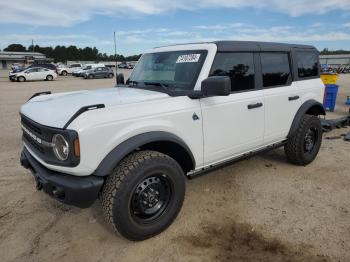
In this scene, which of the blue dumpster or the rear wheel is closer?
the blue dumpster

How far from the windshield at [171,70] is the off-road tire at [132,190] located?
956 mm

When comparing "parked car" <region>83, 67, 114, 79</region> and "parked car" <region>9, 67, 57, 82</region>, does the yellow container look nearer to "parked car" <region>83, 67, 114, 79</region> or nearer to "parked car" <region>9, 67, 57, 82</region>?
"parked car" <region>9, 67, 57, 82</region>

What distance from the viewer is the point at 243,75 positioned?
13.3 feet

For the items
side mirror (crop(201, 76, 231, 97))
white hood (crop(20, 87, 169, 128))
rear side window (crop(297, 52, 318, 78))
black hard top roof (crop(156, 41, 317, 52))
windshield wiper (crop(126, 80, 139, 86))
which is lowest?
white hood (crop(20, 87, 169, 128))

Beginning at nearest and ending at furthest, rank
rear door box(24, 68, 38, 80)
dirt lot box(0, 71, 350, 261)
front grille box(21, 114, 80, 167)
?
front grille box(21, 114, 80, 167) → dirt lot box(0, 71, 350, 261) → rear door box(24, 68, 38, 80)

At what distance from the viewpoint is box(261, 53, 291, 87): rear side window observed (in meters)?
4.36

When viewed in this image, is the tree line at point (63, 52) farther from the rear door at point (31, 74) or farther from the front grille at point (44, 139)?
the front grille at point (44, 139)

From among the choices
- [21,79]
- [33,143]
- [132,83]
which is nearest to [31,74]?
[21,79]

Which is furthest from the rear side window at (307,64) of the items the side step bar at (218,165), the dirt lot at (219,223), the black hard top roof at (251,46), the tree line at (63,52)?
the tree line at (63,52)

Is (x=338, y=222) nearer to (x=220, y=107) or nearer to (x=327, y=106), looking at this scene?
(x=220, y=107)

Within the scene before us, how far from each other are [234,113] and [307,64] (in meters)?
2.17

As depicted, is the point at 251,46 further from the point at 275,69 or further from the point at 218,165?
the point at 218,165

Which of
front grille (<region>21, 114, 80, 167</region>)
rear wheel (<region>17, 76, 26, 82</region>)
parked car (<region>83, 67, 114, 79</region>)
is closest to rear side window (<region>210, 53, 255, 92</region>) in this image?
front grille (<region>21, 114, 80, 167</region>)

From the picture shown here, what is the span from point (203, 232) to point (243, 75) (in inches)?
78.9
